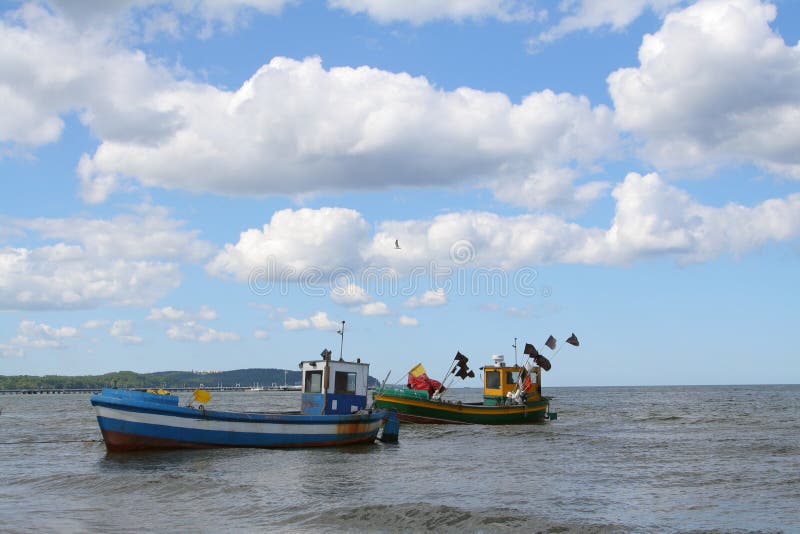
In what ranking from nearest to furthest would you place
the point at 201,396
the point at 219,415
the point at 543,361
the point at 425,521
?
1. the point at 425,521
2. the point at 201,396
3. the point at 219,415
4. the point at 543,361

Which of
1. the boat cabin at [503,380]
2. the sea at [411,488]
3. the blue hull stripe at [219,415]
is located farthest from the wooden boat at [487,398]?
the blue hull stripe at [219,415]

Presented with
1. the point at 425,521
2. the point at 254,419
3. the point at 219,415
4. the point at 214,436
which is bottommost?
the point at 425,521

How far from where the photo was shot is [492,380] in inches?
1773

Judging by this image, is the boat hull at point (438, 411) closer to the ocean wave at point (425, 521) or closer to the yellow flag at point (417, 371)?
the yellow flag at point (417, 371)

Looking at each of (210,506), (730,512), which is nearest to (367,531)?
(210,506)

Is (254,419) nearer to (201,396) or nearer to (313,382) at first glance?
(201,396)

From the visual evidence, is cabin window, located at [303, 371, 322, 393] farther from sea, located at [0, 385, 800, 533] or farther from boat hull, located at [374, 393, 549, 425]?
boat hull, located at [374, 393, 549, 425]

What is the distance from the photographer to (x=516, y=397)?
142ft

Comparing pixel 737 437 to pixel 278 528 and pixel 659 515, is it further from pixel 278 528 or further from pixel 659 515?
pixel 278 528

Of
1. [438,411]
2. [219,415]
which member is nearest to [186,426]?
[219,415]

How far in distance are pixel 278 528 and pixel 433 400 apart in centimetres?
2584

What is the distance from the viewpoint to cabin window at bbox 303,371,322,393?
28.8m

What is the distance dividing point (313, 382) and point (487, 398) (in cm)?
1816

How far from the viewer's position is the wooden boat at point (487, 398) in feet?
132
